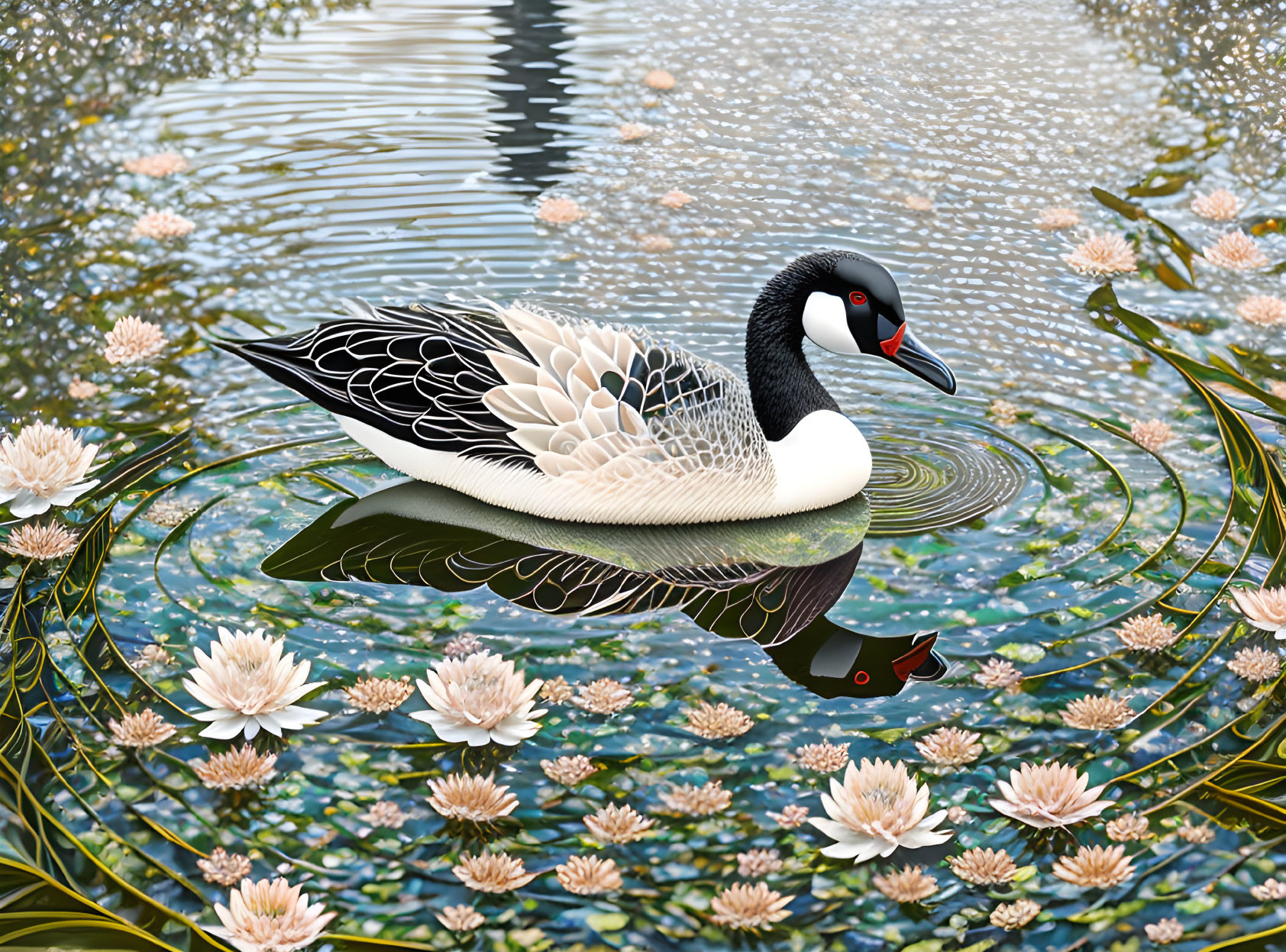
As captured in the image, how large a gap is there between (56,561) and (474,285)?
196cm

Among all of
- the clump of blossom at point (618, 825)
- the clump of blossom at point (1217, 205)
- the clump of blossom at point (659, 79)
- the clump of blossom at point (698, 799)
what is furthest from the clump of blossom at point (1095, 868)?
the clump of blossom at point (659, 79)

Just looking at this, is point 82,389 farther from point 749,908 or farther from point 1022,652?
point 1022,652

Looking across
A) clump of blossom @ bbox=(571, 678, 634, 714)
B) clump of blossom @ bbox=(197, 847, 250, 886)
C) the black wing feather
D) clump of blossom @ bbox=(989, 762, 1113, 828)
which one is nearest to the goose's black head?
the black wing feather

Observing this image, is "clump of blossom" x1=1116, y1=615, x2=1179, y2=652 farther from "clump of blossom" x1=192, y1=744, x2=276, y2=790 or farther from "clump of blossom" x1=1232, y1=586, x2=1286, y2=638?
"clump of blossom" x1=192, y1=744, x2=276, y2=790

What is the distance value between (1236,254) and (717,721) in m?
3.52

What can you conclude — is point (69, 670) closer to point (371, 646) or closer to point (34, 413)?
point (371, 646)

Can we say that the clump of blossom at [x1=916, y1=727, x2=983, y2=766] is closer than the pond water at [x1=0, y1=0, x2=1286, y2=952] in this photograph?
No

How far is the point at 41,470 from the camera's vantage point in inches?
169

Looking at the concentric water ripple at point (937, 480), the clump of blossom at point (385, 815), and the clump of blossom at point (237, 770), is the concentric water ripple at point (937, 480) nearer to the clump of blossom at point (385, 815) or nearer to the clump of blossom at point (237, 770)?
the clump of blossom at point (385, 815)

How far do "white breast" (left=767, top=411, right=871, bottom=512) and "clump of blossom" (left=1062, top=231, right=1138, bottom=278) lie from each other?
188cm

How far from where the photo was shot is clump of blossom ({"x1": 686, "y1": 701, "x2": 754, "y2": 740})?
11.0ft

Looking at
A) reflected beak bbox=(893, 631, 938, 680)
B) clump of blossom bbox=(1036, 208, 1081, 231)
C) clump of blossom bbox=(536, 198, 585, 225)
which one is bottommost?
reflected beak bbox=(893, 631, 938, 680)

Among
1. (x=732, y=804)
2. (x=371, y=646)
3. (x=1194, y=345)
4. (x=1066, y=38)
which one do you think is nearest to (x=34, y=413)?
(x=371, y=646)

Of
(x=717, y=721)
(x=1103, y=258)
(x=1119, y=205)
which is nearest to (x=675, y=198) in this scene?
(x=1103, y=258)
